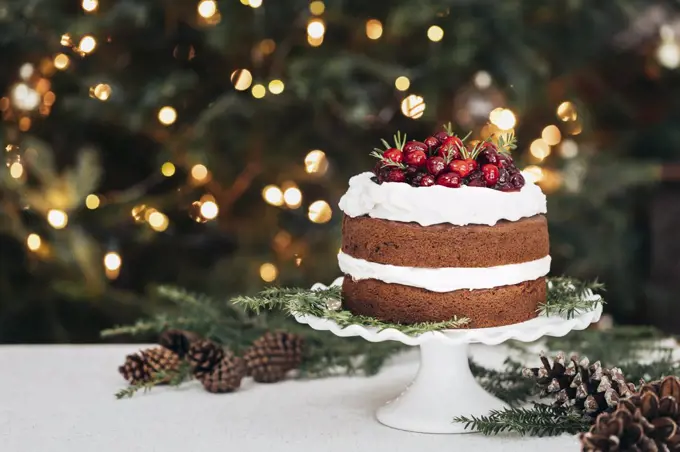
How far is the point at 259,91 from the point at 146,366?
0.79m

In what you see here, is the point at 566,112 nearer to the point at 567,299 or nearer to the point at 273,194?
the point at 273,194

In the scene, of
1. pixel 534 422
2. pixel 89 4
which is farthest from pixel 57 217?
pixel 534 422

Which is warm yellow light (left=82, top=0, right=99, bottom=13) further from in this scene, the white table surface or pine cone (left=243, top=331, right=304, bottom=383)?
pine cone (left=243, top=331, right=304, bottom=383)

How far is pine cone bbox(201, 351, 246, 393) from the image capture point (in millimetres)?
1556

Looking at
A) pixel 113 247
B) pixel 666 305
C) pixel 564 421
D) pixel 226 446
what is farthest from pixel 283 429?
pixel 666 305

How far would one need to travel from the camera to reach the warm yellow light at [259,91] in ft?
7.11

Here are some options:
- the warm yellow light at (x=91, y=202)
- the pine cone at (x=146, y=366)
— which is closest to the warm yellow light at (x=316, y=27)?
the warm yellow light at (x=91, y=202)

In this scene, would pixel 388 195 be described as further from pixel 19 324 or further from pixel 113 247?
pixel 19 324

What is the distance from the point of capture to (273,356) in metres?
1.63

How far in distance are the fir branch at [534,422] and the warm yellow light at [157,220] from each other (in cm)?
110

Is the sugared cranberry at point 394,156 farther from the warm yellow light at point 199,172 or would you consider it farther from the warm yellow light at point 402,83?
the warm yellow light at point 199,172

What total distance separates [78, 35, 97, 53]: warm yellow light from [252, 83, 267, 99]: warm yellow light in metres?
0.37

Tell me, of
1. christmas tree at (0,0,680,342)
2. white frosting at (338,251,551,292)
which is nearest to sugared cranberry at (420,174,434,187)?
white frosting at (338,251,551,292)

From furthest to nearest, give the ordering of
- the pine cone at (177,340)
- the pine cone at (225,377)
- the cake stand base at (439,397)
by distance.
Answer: the pine cone at (177,340) → the pine cone at (225,377) → the cake stand base at (439,397)
